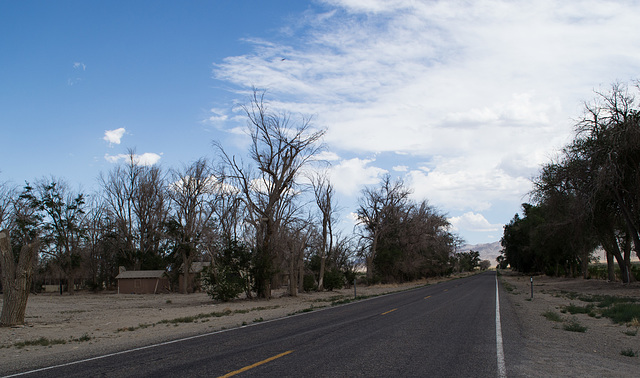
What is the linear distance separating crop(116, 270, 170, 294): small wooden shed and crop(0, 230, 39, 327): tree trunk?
36.5 m

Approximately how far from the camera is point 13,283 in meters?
15.2

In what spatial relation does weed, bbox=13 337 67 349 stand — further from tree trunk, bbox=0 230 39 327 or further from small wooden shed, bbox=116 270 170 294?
small wooden shed, bbox=116 270 170 294

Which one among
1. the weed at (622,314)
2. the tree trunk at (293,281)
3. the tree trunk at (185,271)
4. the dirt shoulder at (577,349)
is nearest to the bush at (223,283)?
the tree trunk at (293,281)

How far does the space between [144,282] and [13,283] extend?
3763 cm

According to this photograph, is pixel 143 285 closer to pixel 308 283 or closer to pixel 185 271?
pixel 185 271

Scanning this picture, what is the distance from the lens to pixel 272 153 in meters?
29.7

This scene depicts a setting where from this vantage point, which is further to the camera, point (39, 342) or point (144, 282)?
point (144, 282)

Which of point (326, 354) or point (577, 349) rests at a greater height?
point (326, 354)

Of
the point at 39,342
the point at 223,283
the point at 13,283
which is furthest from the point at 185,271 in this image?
the point at 39,342

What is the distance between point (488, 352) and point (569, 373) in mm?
1719

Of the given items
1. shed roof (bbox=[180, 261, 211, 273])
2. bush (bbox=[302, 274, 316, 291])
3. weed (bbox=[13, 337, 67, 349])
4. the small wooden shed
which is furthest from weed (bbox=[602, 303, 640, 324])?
the small wooden shed

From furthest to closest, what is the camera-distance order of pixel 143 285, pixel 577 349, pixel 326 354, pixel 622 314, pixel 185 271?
pixel 143 285 < pixel 185 271 < pixel 622 314 < pixel 577 349 < pixel 326 354

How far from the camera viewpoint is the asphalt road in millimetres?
7246

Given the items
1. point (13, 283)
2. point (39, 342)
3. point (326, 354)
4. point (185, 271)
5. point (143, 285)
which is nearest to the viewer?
point (326, 354)
